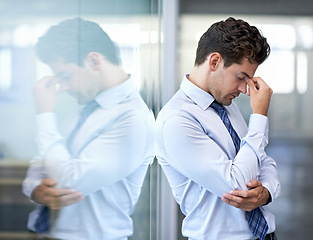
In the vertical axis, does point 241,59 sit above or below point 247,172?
above

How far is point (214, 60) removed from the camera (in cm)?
126

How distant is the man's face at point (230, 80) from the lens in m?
1.26

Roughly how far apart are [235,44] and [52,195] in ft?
3.09

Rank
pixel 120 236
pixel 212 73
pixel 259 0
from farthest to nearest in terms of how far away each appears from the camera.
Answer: pixel 259 0 < pixel 212 73 < pixel 120 236

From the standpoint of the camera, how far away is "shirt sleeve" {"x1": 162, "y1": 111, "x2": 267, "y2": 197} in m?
1.14

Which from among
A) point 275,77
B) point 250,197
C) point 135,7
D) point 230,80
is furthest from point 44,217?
point 275,77

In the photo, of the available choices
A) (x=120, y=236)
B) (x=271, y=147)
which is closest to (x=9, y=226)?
(x=120, y=236)

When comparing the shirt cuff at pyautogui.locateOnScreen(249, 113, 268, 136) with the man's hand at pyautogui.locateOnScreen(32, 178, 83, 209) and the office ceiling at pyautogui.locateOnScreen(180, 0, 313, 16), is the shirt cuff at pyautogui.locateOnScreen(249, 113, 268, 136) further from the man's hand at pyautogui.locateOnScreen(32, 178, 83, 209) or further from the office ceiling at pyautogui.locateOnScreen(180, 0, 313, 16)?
the office ceiling at pyautogui.locateOnScreen(180, 0, 313, 16)

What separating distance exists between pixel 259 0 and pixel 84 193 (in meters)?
2.26

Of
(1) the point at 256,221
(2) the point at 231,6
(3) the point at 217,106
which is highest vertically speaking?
(2) the point at 231,6

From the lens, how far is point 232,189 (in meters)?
1.15

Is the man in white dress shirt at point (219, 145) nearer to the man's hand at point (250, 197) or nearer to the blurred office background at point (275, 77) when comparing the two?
the man's hand at point (250, 197)

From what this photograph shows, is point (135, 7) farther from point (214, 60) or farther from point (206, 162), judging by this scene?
point (206, 162)

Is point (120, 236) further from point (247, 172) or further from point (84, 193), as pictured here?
point (247, 172)
